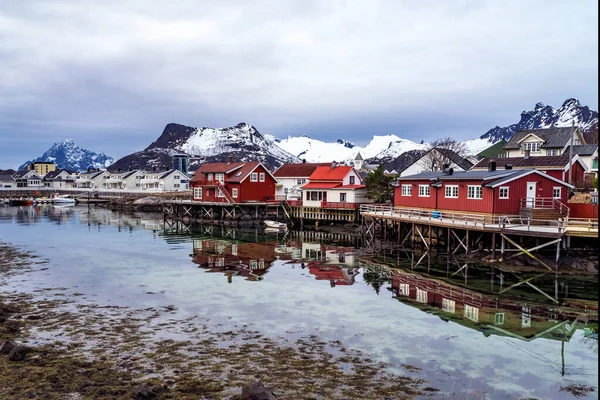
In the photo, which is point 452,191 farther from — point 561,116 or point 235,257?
point 561,116

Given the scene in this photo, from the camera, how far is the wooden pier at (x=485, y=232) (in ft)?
96.5

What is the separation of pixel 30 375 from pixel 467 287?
69.5ft

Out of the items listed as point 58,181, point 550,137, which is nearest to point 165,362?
point 550,137

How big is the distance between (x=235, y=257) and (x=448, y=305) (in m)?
19.3

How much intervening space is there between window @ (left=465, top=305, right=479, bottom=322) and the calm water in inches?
3.4

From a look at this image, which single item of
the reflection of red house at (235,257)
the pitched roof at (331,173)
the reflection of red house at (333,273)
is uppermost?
the pitched roof at (331,173)

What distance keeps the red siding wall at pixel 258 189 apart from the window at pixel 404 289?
144 ft

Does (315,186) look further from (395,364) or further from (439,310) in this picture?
(395,364)

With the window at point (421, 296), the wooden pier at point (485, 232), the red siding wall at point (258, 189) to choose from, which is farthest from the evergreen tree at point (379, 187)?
the window at point (421, 296)

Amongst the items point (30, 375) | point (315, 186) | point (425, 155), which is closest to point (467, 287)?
point (30, 375)

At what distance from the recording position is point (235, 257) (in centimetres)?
3728

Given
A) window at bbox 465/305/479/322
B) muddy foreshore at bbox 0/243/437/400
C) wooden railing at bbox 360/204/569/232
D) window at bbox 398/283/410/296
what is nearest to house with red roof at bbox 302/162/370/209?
wooden railing at bbox 360/204/569/232

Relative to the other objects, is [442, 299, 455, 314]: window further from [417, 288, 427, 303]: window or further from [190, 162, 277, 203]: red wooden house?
[190, 162, 277, 203]: red wooden house

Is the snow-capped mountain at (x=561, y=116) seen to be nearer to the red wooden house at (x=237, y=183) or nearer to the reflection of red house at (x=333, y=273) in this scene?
the red wooden house at (x=237, y=183)
